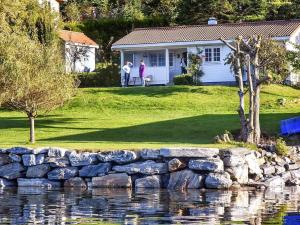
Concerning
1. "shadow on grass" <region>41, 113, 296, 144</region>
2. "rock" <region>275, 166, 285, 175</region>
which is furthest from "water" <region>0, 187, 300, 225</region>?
"shadow on grass" <region>41, 113, 296, 144</region>

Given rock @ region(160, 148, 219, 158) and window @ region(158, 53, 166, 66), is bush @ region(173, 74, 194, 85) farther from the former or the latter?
rock @ region(160, 148, 219, 158)

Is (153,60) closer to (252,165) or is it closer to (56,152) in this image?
(56,152)

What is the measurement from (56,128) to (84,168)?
10356 millimetres

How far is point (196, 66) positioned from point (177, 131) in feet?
55.8

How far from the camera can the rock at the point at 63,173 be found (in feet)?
74.7

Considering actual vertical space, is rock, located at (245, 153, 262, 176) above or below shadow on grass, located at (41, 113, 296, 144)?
below

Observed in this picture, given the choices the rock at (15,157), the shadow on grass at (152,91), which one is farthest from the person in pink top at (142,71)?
the rock at (15,157)

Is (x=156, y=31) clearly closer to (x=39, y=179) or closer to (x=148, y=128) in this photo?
(x=148, y=128)

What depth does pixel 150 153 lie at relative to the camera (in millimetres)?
22266

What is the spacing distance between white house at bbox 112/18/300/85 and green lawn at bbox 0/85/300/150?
181 inches

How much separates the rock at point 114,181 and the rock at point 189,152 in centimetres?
128

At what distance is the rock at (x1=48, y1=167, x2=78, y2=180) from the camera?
2277 centimetres

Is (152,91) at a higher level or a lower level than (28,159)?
higher

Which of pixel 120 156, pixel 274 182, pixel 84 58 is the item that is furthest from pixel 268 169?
pixel 84 58
